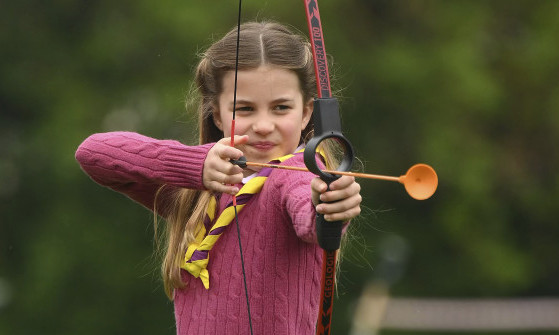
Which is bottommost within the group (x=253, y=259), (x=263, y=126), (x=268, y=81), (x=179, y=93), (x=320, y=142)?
(x=253, y=259)

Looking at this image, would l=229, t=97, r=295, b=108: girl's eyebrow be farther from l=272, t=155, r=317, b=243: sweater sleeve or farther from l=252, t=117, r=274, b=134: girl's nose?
l=272, t=155, r=317, b=243: sweater sleeve

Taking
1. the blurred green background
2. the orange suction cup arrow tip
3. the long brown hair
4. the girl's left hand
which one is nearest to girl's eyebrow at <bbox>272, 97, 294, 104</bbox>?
the long brown hair

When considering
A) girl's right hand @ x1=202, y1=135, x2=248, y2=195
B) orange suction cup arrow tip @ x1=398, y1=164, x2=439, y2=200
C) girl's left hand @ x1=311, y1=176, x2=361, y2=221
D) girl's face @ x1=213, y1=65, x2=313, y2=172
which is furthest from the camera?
girl's face @ x1=213, y1=65, x2=313, y2=172

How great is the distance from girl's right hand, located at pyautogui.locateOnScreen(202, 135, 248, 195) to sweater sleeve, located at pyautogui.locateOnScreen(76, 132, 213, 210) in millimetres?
25

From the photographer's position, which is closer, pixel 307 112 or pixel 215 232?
pixel 215 232

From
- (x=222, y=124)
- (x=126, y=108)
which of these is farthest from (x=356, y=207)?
(x=126, y=108)

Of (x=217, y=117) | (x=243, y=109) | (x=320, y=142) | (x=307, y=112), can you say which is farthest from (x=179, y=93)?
(x=320, y=142)

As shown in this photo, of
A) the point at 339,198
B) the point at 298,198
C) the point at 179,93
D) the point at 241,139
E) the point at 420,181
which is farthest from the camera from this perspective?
the point at 179,93

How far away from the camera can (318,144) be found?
2.18 meters

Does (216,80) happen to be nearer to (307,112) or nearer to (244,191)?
(307,112)

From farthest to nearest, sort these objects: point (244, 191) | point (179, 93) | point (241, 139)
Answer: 1. point (179, 93)
2. point (244, 191)
3. point (241, 139)

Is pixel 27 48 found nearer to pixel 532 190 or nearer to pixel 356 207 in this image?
pixel 532 190

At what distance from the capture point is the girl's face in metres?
2.66

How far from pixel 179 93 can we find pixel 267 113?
684 cm
